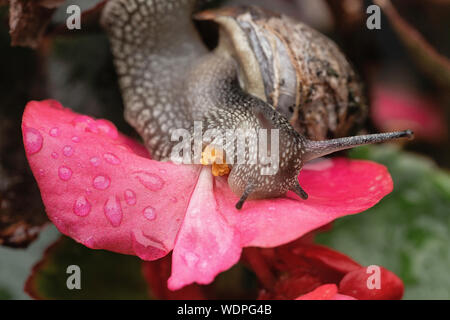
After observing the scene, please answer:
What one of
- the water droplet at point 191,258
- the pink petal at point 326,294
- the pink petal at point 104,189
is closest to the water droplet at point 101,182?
the pink petal at point 104,189

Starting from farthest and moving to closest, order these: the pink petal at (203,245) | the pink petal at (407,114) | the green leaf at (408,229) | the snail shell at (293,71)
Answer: the pink petal at (407,114)
the green leaf at (408,229)
the snail shell at (293,71)
the pink petal at (203,245)

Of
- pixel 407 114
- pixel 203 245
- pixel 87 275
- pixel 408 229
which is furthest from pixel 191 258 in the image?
pixel 407 114

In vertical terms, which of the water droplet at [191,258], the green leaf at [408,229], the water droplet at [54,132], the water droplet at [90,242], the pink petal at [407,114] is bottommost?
the green leaf at [408,229]

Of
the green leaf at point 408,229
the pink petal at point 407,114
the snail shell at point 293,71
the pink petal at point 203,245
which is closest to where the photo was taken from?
the pink petal at point 203,245

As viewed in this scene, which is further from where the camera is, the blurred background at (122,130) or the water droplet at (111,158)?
the blurred background at (122,130)

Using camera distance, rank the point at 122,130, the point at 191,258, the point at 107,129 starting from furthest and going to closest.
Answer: the point at 122,130 → the point at 107,129 → the point at 191,258

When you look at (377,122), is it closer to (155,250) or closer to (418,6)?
(418,6)

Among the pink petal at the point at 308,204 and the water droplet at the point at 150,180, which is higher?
the water droplet at the point at 150,180

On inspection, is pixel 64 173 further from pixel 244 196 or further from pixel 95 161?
pixel 244 196

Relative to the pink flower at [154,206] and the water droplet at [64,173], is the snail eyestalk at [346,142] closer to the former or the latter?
the pink flower at [154,206]
